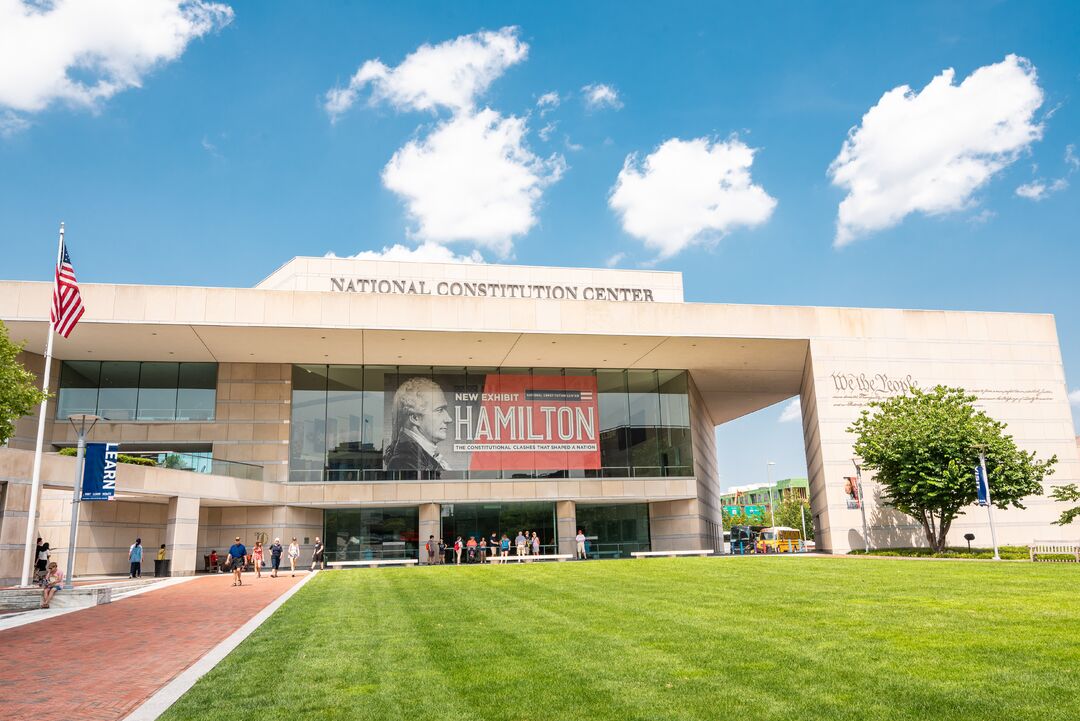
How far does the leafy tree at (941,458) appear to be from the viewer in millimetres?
31734

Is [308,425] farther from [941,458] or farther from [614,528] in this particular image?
Result: [941,458]

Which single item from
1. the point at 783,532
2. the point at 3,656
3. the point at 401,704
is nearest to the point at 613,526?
the point at 783,532

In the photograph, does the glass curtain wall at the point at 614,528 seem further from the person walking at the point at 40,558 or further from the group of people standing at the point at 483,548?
the person walking at the point at 40,558

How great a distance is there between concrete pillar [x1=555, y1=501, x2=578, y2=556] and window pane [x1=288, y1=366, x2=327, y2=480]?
12.8 m

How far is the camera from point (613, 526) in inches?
1768

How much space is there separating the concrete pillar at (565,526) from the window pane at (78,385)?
965 inches

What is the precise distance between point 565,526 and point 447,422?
335 inches

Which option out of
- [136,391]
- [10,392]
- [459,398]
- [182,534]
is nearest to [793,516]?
[459,398]

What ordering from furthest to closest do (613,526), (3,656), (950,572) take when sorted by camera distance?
(613,526) → (950,572) → (3,656)

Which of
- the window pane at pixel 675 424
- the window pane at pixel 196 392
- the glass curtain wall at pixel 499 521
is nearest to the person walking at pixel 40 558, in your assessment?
the window pane at pixel 196 392

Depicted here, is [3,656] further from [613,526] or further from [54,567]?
[613,526]

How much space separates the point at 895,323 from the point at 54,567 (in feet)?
123

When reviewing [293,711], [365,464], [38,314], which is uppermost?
[38,314]

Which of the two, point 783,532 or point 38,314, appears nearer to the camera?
point 38,314
